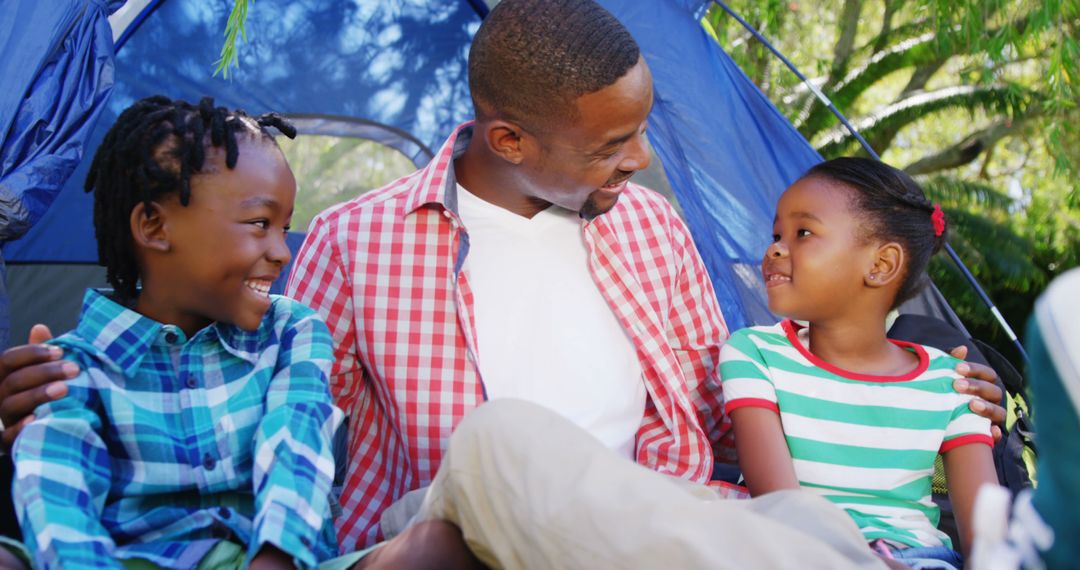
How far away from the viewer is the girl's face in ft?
6.61

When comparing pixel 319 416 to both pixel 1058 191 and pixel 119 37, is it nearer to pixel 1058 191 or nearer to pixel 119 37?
pixel 119 37

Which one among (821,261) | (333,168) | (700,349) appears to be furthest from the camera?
(333,168)

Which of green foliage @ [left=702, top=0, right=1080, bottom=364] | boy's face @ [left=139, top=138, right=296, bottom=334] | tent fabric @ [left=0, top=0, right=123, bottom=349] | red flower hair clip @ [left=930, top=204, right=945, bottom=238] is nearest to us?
boy's face @ [left=139, top=138, right=296, bottom=334]

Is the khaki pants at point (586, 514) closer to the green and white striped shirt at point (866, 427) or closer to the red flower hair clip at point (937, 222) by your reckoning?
the green and white striped shirt at point (866, 427)

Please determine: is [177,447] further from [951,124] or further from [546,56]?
[951,124]

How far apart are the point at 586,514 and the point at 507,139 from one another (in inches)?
38.4

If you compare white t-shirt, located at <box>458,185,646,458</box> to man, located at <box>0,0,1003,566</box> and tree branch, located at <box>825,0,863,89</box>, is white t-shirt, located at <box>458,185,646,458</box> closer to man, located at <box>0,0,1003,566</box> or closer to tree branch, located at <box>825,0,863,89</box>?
man, located at <box>0,0,1003,566</box>

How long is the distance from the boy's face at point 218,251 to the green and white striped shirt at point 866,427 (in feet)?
2.79

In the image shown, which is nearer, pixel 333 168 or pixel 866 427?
pixel 866 427

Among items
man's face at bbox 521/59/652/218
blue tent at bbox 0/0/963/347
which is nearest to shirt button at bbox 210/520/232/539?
man's face at bbox 521/59/652/218

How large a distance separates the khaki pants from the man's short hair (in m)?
0.79

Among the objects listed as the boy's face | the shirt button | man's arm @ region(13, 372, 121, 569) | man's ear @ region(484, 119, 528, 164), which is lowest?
the shirt button

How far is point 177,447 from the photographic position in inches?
60.1

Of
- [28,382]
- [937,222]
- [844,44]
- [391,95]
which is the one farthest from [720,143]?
[844,44]
